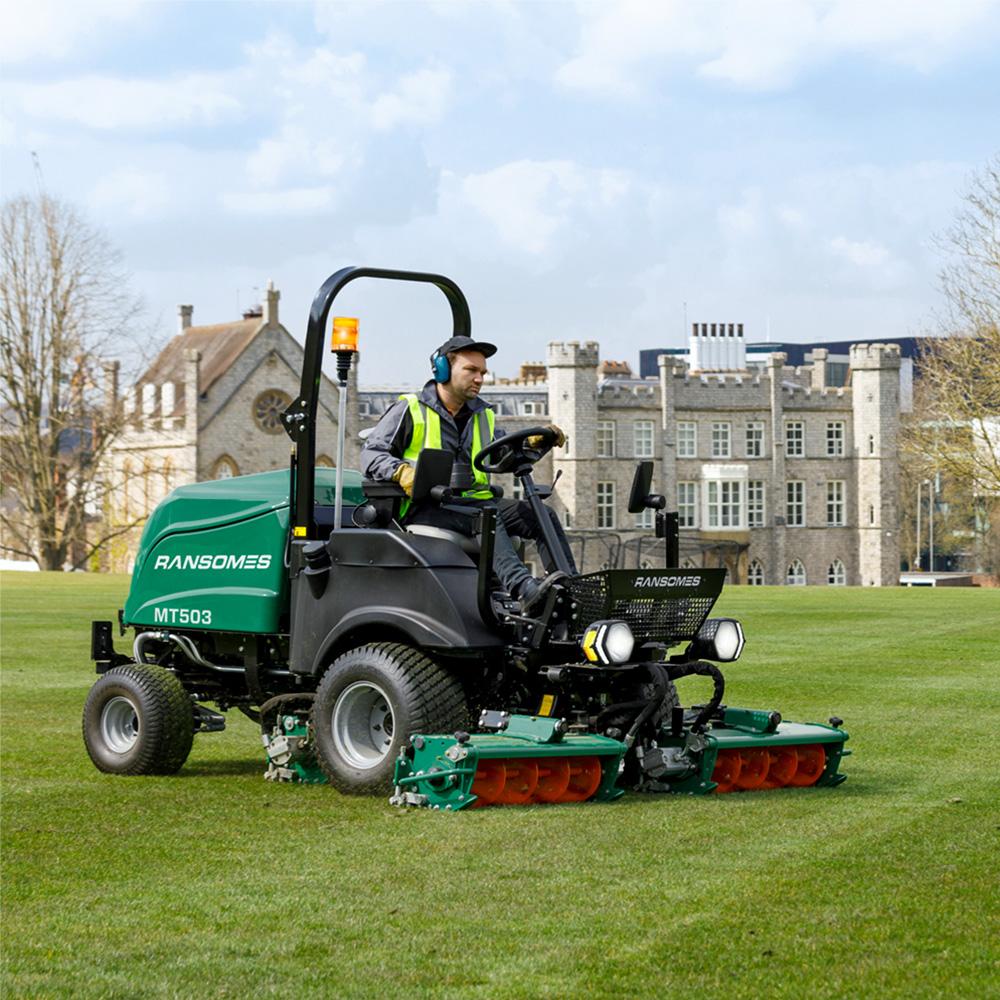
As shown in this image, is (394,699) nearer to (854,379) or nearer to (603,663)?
(603,663)

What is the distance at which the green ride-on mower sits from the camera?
9.16 meters

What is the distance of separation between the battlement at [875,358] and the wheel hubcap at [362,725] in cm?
9631

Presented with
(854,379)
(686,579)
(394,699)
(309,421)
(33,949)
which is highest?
(854,379)

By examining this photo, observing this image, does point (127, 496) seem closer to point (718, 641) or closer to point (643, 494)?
point (643, 494)

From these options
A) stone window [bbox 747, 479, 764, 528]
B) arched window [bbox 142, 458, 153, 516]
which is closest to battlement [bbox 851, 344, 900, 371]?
stone window [bbox 747, 479, 764, 528]

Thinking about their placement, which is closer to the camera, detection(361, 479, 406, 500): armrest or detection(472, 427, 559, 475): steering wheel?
detection(472, 427, 559, 475): steering wheel

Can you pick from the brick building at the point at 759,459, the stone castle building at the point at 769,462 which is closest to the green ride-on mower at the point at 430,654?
the brick building at the point at 759,459

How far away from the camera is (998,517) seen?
89000 millimetres

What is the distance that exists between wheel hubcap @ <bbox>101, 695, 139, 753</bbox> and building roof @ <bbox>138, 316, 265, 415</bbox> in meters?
85.4

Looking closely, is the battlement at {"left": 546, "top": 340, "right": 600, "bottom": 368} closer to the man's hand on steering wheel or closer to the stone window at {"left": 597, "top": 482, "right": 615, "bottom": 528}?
the stone window at {"left": 597, "top": 482, "right": 615, "bottom": 528}

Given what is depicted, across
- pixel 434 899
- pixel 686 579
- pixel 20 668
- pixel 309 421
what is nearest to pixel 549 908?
pixel 434 899

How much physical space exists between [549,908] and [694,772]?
2875mm

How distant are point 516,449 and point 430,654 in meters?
1.14

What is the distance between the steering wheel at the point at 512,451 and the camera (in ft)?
31.1
